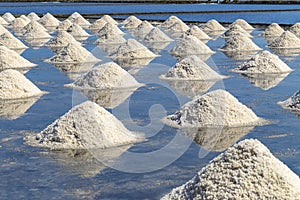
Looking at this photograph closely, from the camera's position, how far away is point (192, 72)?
12.4m

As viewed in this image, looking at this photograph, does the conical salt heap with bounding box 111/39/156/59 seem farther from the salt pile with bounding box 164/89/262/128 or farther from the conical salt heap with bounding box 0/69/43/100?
the salt pile with bounding box 164/89/262/128

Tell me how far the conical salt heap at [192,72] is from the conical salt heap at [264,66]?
1.00 metres

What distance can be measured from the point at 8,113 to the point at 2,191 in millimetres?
3698

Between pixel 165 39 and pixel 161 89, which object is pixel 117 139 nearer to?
pixel 161 89

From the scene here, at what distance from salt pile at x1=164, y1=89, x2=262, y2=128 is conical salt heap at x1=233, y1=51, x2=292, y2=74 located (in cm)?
458

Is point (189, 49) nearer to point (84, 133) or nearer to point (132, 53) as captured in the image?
point (132, 53)

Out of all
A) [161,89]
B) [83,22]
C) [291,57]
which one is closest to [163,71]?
[161,89]

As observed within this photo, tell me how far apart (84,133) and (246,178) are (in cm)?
308

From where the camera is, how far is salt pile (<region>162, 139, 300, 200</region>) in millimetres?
4977

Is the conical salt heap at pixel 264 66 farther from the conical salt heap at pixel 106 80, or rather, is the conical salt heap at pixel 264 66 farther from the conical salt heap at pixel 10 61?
the conical salt heap at pixel 10 61

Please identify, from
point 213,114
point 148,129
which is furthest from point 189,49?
point 148,129

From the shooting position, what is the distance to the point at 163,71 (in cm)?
1362

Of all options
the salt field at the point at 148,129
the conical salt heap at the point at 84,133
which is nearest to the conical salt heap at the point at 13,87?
the salt field at the point at 148,129

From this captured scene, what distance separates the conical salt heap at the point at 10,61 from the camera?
559 inches
